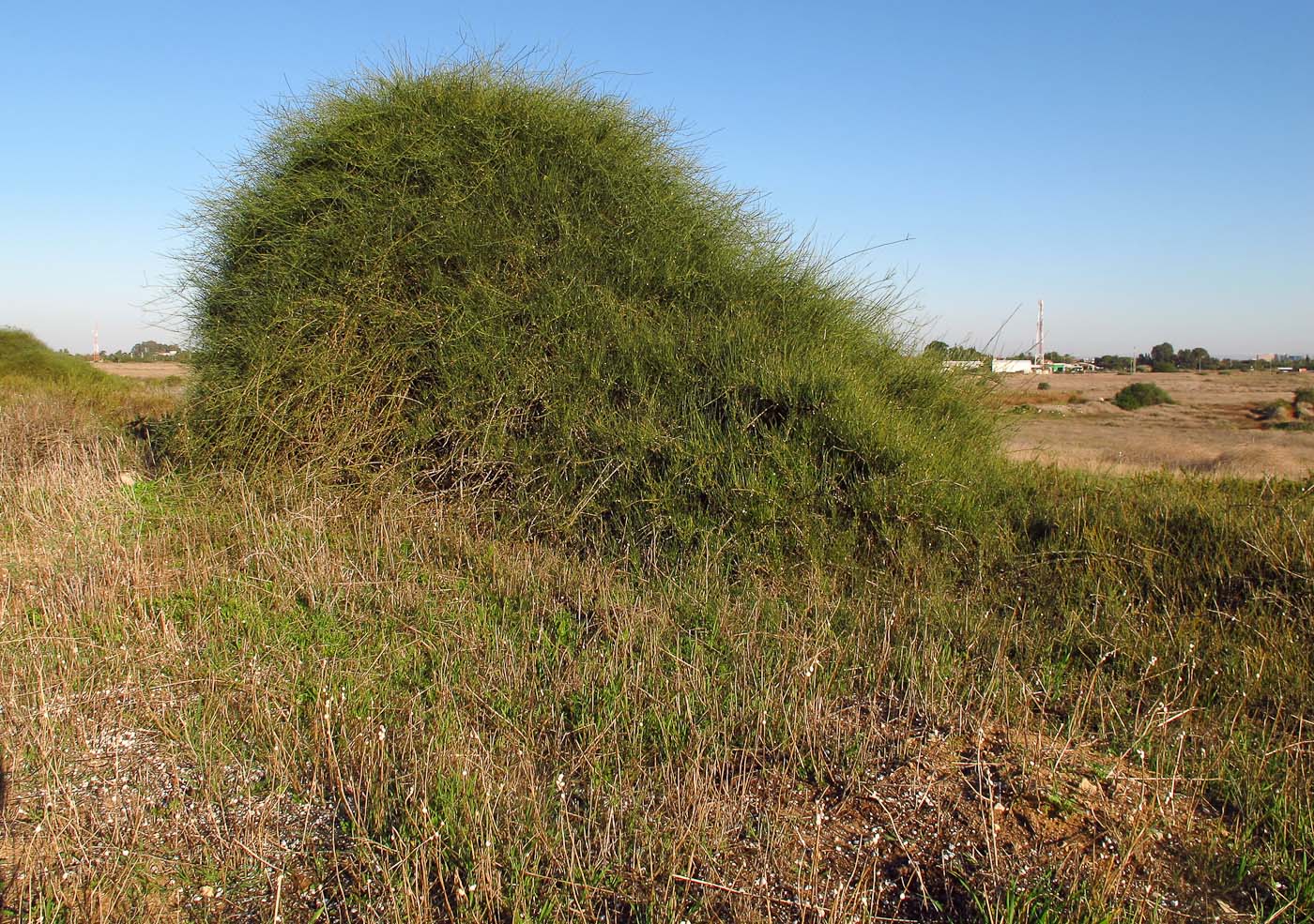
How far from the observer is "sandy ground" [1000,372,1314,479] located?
281 inches

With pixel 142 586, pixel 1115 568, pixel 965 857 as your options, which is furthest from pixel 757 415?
pixel 142 586

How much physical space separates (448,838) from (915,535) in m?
3.39

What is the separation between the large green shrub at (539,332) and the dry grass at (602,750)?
3.06ft

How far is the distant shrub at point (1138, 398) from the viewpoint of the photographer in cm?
2227

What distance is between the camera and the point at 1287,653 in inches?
149

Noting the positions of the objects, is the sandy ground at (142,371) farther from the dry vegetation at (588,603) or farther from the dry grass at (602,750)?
the dry grass at (602,750)

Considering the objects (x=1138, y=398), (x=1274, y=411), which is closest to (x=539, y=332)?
(x=1274, y=411)

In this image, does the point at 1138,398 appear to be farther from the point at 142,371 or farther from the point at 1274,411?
the point at 142,371

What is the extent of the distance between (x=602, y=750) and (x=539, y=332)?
3550 mm

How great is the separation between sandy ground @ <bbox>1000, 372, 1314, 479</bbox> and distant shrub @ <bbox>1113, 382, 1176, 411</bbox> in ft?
1.23

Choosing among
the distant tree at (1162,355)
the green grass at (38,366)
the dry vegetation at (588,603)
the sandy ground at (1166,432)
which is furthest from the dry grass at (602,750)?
the distant tree at (1162,355)

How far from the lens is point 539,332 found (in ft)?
19.5

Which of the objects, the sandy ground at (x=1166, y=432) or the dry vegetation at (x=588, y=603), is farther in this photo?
the sandy ground at (x=1166, y=432)

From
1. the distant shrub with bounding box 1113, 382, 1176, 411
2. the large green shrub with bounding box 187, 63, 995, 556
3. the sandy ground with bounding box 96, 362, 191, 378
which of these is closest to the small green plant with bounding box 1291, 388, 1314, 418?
the distant shrub with bounding box 1113, 382, 1176, 411
